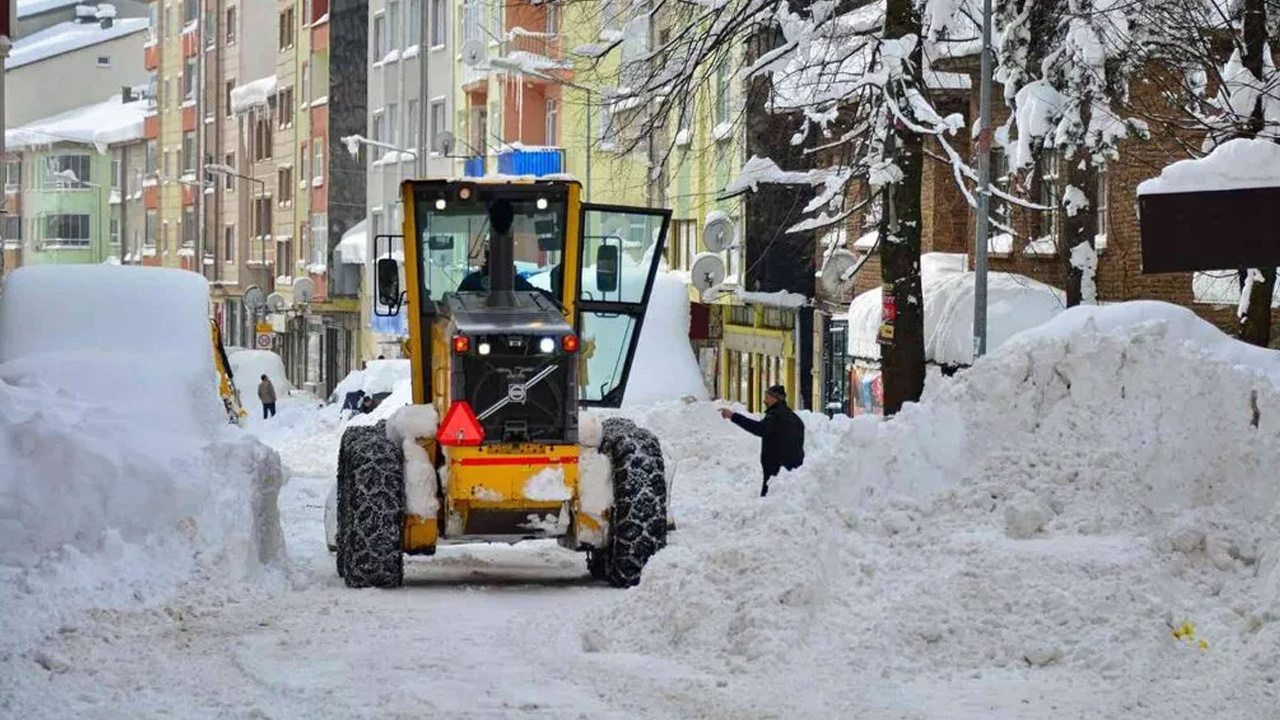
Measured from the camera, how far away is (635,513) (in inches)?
671

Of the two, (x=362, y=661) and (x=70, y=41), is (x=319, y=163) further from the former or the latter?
(x=362, y=661)

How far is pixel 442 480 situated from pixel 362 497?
63 centimetres

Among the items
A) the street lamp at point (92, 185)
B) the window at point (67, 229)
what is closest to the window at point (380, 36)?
the street lamp at point (92, 185)

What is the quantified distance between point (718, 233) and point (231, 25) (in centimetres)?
5756

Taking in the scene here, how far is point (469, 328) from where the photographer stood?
1694 centimetres

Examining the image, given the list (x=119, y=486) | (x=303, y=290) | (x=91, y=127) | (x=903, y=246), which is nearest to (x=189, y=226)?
(x=91, y=127)

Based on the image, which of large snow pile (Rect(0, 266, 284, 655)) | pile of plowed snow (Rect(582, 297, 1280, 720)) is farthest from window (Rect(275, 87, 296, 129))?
pile of plowed snow (Rect(582, 297, 1280, 720))

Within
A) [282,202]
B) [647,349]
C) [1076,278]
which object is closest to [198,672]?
[1076,278]

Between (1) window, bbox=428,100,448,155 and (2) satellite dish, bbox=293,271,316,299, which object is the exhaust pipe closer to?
(1) window, bbox=428,100,448,155

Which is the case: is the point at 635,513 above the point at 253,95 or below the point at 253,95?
below

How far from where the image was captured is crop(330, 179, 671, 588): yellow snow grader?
1691 cm

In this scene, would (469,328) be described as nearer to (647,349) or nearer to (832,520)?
(832,520)

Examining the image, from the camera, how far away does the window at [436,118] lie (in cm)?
6912

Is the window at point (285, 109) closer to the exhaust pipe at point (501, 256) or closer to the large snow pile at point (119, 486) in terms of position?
the large snow pile at point (119, 486)
